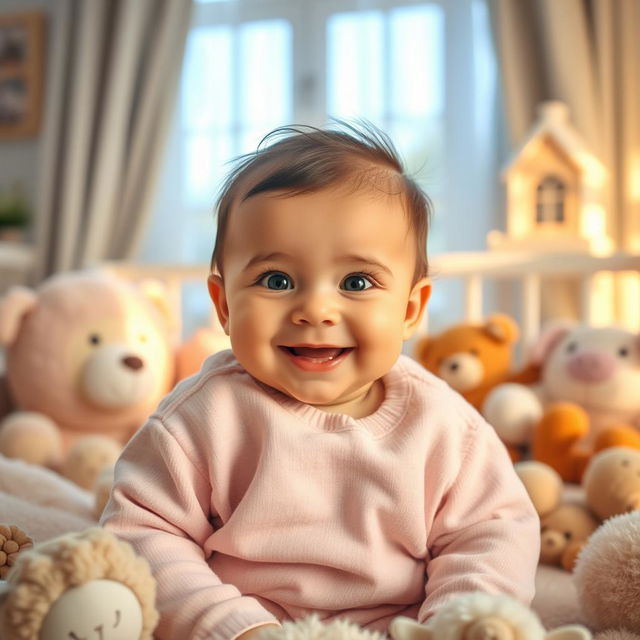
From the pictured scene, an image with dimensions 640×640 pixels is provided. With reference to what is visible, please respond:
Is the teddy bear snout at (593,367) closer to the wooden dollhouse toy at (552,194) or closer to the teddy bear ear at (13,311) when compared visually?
the wooden dollhouse toy at (552,194)

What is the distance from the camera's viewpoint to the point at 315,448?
71 cm

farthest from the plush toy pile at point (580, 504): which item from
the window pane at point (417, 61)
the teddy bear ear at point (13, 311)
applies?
the window pane at point (417, 61)

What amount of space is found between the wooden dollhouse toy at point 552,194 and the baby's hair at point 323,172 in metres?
1.50

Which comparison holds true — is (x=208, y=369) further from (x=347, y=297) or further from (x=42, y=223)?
(x=42, y=223)

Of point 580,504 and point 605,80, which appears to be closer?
point 580,504

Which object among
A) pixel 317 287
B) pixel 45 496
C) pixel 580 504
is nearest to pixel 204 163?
pixel 45 496

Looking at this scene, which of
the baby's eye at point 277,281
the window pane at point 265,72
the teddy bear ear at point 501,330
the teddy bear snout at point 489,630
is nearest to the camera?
the teddy bear snout at point 489,630

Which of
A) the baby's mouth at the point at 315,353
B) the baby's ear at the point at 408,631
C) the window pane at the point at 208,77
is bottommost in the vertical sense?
the baby's ear at the point at 408,631

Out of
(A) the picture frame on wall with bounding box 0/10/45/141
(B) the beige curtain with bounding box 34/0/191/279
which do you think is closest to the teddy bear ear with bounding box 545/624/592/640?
(B) the beige curtain with bounding box 34/0/191/279

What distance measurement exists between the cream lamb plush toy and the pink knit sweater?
0.91m

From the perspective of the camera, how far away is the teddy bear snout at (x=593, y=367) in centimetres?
156

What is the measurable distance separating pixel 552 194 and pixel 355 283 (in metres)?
1.66

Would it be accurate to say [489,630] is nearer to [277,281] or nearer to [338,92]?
[277,281]

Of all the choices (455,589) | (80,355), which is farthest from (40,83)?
(455,589)
